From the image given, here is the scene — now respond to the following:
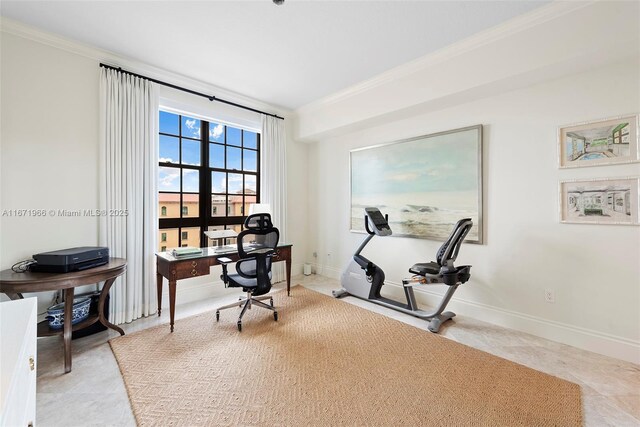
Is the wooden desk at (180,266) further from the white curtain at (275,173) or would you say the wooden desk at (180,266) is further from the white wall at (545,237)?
the white wall at (545,237)

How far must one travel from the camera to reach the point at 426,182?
10.9 feet

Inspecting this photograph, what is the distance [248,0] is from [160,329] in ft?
10.1

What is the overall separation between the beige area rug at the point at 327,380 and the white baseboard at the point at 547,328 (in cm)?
73

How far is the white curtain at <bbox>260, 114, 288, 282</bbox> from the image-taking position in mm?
4211

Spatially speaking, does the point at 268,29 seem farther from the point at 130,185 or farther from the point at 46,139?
the point at 46,139

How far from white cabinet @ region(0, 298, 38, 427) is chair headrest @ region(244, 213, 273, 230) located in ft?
5.46

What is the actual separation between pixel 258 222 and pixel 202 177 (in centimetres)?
151

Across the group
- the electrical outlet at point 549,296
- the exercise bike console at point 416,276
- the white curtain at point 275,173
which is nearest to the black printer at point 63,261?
the white curtain at point 275,173

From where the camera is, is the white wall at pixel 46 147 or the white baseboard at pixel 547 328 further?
the white wall at pixel 46 147

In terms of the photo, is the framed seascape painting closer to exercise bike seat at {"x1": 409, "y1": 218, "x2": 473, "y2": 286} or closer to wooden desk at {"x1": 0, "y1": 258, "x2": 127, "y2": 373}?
exercise bike seat at {"x1": 409, "y1": 218, "x2": 473, "y2": 286}

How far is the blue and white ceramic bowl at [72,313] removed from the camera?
220 centimetres

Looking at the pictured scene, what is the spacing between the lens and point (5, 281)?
6.23 feet

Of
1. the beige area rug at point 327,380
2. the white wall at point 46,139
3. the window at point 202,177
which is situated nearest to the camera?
the beige area rug at point 327,380

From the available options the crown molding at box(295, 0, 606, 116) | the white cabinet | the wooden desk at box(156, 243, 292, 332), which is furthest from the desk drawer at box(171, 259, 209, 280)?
the crown molding at box(295, 0, 606, 116)
